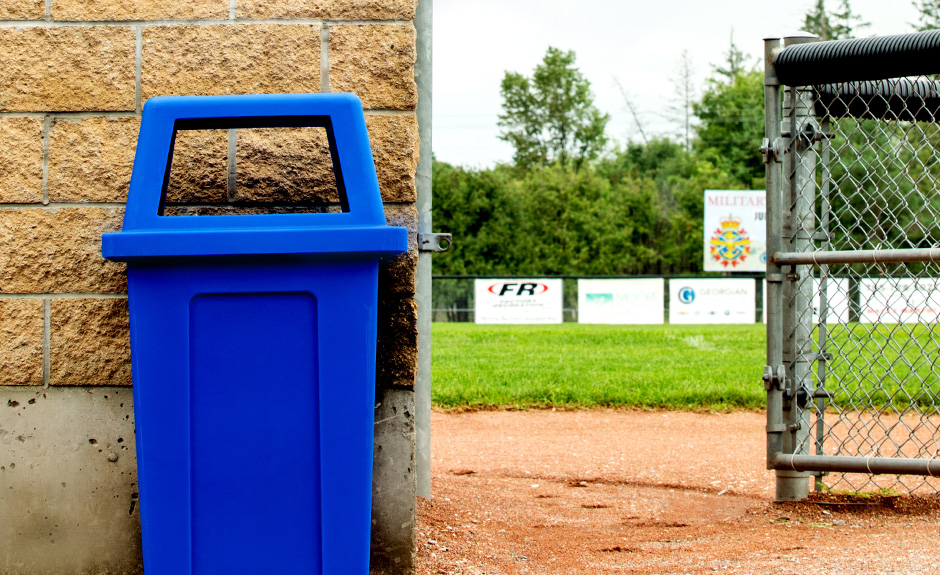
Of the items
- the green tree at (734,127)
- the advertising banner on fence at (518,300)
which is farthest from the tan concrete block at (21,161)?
the green tree at (734,127)

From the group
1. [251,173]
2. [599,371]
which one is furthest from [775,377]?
[599,371]

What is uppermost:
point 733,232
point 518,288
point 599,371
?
point 733,232

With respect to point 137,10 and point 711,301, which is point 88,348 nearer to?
point 137,10

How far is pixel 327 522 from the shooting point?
213cm

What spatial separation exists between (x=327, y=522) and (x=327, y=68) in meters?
1.34

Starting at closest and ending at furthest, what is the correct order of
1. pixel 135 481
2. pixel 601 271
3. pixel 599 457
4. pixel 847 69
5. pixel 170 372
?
pixel 170 372
pixel 135 481
pixel 847 69
pixel 599 457
pixel 601 271

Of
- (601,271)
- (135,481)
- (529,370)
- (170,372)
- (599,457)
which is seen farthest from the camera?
(601,271)

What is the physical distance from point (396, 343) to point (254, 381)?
0.58 m

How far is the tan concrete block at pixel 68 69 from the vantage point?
→ 2.62 meters

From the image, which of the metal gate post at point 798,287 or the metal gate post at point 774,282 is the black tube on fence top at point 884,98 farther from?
the metal gate post at point 774,282

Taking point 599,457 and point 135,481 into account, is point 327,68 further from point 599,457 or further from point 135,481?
point 599,457

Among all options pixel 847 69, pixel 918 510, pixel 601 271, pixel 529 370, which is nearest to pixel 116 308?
pixel 847 69

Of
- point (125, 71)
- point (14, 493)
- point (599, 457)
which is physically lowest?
point (599, 457)

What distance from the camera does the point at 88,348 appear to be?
2.62m
